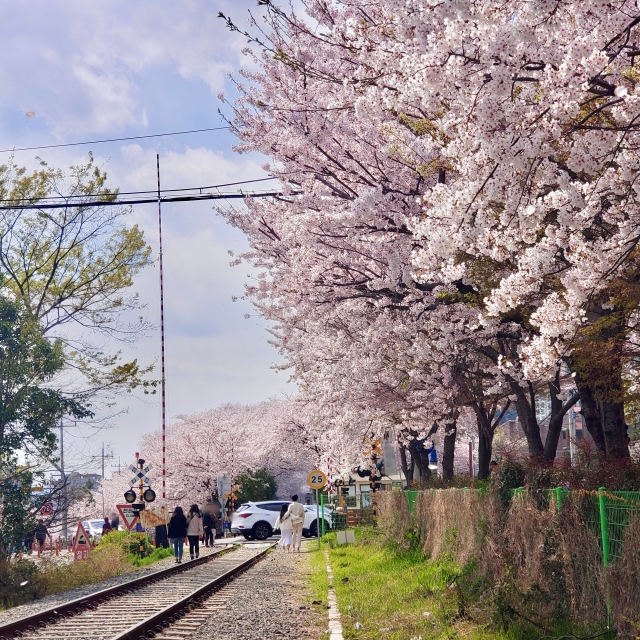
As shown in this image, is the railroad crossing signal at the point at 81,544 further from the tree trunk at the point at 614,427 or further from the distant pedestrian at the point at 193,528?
the tree trunk at the point at 614,427

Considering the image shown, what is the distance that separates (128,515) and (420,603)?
713 inches

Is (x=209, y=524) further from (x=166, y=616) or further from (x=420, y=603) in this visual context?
(x=420, y=603)

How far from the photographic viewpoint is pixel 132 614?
41.3ft

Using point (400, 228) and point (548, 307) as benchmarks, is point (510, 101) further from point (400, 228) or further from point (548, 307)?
point (400, 228)

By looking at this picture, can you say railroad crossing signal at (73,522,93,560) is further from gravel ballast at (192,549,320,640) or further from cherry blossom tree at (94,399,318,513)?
cherry blossom tree at (94,399,318,513)

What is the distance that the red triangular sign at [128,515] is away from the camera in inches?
1074

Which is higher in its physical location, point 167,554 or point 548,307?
point 548,307

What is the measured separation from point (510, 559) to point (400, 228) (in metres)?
6.91

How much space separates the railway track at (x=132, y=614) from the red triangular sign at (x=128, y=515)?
8.79 meters

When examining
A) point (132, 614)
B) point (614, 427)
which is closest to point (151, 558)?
point (132, 614)

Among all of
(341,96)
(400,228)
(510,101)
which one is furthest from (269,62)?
(510,101)

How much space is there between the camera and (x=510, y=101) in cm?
680

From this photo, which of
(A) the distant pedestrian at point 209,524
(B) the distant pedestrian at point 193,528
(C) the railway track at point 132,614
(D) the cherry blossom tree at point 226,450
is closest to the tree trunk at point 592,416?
(C) the railway track at point 132,614

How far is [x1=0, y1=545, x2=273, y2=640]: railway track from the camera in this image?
10648mm
